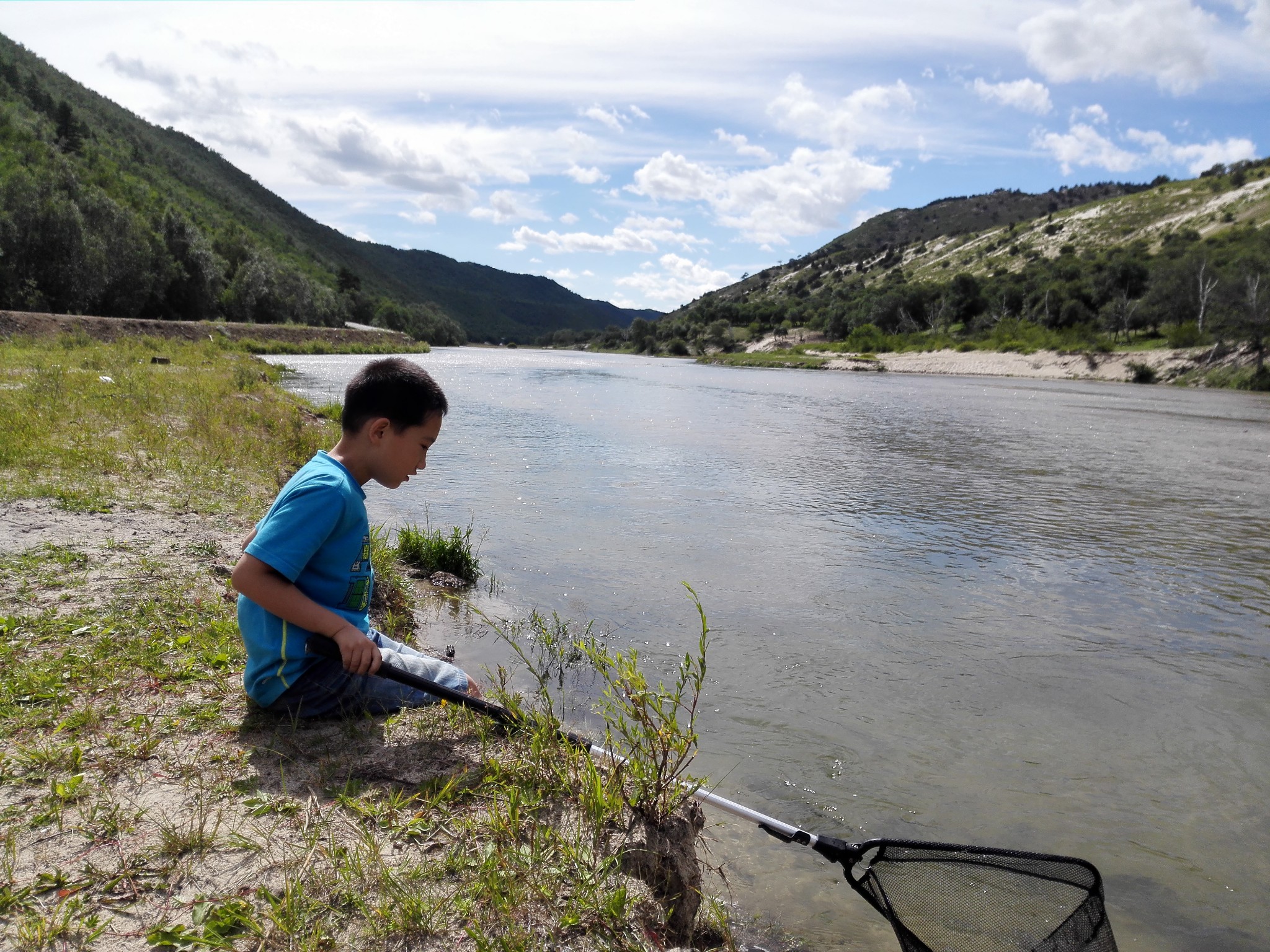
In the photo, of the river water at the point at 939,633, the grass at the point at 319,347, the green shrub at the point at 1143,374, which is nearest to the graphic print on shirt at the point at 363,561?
the river water at the point at 939,633

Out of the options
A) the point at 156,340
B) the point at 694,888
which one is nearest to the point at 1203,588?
the point at 694,888

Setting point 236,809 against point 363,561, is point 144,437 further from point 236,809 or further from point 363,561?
point 236,809

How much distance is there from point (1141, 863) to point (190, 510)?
8081 mm

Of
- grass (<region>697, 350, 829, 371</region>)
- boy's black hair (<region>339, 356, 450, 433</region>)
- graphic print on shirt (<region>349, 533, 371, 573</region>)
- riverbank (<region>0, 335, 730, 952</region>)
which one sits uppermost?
grass (<region>697, 350, 829, 371</region>)

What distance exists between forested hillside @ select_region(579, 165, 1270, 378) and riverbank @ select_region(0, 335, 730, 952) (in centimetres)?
5947

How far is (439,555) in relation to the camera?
7.90 m

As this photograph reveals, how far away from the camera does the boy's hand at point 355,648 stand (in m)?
3.20

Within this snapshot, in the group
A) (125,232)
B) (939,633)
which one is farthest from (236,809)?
(125,232)

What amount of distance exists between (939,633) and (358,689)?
16.7 feet

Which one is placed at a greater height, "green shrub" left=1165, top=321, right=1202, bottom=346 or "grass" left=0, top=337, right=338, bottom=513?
"green shrub" left=1165, top=321, right=1202, bottom=346

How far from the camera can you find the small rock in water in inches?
297

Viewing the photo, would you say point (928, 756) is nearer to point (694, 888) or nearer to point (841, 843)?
point (841, 843)

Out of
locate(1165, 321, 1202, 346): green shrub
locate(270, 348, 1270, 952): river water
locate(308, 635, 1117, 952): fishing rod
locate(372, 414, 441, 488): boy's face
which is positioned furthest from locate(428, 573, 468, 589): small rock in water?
locate(1165, 321, 1202, 346): green shrub

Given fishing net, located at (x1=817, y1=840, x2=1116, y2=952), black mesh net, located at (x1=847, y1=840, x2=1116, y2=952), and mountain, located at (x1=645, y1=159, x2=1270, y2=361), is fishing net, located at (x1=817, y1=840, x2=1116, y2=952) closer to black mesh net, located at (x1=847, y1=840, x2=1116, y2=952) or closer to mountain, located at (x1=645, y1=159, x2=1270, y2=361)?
black mesh net, located at (x1=847, y1=840, x2=1116, y2=952)
